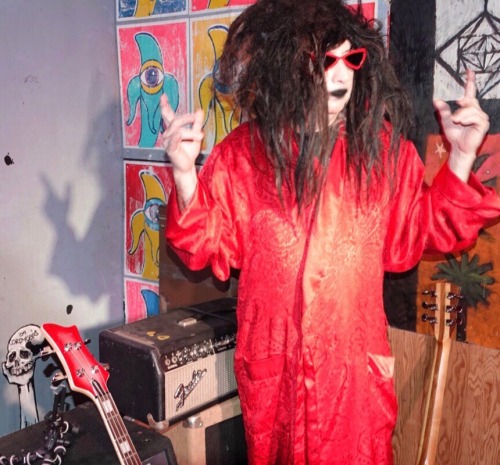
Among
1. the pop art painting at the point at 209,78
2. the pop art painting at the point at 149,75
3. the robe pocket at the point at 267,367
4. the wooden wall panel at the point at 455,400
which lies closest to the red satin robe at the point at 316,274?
the robe pocket at the point at 267,367

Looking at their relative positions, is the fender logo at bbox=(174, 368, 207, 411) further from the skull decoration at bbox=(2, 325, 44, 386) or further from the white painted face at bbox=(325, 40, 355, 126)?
the white painted face at bbox=(325, 40, 355, 126)

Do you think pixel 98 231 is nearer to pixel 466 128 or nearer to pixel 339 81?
pixel 339 81

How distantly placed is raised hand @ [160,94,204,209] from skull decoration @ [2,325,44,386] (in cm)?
117

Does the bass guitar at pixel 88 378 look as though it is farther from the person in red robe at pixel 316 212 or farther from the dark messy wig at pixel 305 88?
the dark messy wig at pixel 305 88

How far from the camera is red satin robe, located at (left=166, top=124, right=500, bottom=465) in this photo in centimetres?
139

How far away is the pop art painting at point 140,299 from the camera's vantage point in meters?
2.53

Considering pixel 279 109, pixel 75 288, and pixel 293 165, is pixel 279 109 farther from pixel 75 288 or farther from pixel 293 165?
pixel 75 288

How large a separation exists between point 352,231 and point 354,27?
0.45 metres

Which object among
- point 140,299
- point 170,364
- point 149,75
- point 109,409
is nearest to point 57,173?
point 149,75

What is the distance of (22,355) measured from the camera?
2.22 meters

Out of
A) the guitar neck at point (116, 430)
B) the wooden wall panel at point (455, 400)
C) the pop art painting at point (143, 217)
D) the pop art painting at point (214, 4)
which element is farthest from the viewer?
the pop art painting at point (143, 217)

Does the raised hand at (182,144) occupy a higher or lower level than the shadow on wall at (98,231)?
higher

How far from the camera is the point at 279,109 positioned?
1352 millimetres

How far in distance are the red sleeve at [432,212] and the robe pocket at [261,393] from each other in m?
0.39
